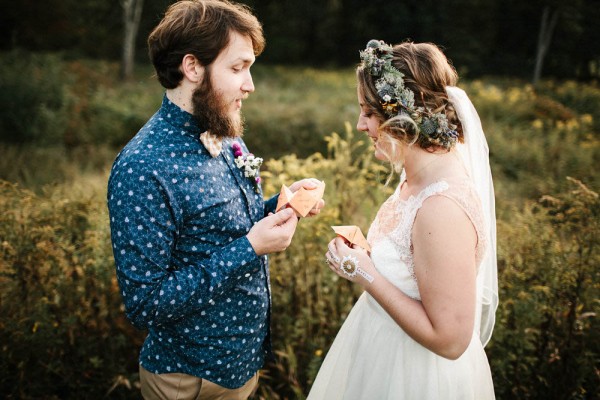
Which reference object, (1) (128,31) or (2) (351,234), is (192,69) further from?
(1) (128,31)

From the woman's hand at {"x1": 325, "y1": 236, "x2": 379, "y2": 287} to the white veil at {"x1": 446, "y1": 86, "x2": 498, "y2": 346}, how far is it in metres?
0.50

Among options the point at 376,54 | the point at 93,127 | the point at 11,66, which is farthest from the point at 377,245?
the point at 11,66

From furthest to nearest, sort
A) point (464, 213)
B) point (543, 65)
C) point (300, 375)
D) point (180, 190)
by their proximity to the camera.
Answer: point (543, 65) < point (300, 375) < point (180, 190) < point (464, 213)

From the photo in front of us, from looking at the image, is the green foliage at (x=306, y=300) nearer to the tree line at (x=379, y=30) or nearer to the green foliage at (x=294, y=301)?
the green foliage at (x=294, y=301)

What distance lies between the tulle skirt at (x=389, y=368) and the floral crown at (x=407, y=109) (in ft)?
2.83

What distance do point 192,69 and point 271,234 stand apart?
0.79m

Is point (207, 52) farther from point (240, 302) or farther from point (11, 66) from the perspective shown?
point (11, 66)

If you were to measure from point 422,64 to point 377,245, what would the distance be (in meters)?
0.82

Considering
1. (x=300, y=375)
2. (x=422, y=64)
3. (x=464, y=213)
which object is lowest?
(x=300, y=375)

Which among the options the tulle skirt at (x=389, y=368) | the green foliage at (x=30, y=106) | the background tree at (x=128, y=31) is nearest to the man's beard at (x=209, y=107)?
the tulle skirt at (x=389, y=368)

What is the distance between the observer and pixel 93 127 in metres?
11.9

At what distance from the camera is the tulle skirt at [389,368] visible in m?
2.03

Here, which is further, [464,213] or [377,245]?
[377,245]

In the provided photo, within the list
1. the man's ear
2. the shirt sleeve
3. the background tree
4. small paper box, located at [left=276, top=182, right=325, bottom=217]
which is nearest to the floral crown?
small paper box, located at [left=276, top=182, right=325, bottom=217]
